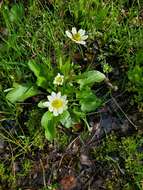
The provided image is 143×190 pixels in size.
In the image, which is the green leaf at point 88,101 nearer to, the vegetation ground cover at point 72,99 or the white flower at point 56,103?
the vegetation ground cover at point 72,99

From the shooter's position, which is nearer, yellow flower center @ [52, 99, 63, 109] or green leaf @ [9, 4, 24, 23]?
yellow flower center @ [52, 99, 63, 109]

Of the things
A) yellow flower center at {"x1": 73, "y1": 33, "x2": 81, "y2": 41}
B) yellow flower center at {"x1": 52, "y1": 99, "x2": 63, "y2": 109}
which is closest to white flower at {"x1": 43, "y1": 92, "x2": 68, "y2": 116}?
yellow flower center at {"x1": 52, "y1": 99, "x2": 63, "y2": 109}

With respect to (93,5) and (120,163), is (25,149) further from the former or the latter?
(93,5)

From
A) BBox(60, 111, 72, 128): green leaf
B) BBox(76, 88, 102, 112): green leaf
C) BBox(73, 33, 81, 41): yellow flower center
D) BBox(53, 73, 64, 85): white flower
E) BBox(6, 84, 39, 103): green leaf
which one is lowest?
BBox(60, 111, 72, 128): green leaf

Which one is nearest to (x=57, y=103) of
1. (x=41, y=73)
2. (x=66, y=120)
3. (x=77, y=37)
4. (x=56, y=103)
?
(x=56, y=103)

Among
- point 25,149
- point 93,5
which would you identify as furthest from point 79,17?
point 25,149

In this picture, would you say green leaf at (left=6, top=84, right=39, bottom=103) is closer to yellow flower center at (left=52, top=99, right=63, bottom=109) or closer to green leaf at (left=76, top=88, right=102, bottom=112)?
yellow flower center at (left=52, top=99, right=63, bottom=109)

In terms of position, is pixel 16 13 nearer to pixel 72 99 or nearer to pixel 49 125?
pixel 72 99

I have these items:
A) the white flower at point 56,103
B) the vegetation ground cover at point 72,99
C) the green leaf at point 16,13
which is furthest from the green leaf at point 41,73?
the green leaf at point 16,13
